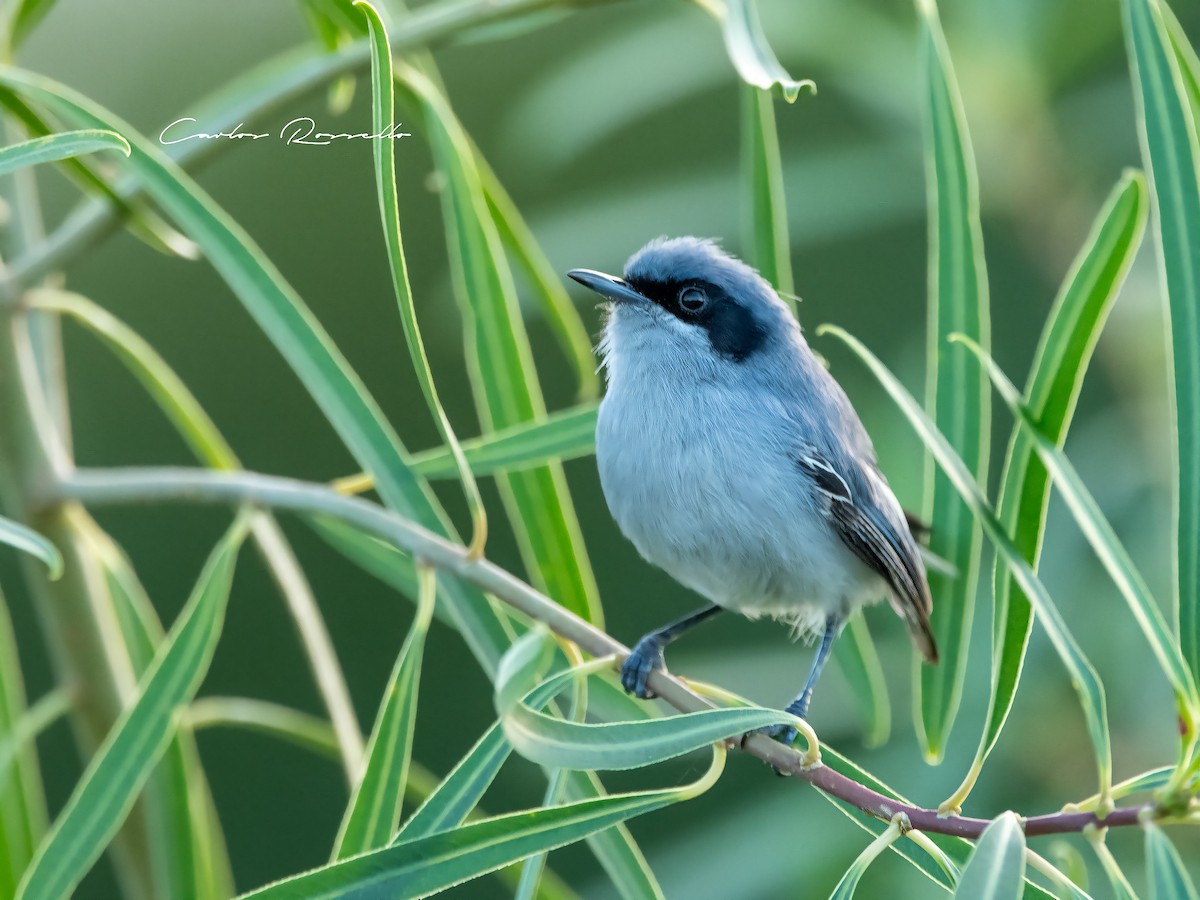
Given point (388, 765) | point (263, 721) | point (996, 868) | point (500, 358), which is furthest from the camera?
point (263, 721)

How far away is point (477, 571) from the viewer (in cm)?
105

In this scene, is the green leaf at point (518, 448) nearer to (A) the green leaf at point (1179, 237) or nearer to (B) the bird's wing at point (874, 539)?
(B) the bird's wing at point (874, 539)

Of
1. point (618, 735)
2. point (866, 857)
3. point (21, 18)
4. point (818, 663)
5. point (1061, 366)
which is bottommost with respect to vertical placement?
point (818, 663)

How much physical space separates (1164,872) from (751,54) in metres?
0.64

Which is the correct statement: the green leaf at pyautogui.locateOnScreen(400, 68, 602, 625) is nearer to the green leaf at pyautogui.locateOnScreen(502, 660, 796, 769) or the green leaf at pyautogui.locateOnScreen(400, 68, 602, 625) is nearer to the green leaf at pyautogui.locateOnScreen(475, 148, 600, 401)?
the green leaf at pyautogui.locateOnScreen(475, 148, 600, 401)

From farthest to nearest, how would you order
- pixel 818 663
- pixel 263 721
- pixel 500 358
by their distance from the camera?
1. pixel 818 663
2. pixel 263 721
3. pixel 500 358

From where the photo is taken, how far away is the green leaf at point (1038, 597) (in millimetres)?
916

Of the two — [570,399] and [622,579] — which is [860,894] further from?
[570,399]

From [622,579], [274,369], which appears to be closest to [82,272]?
[274,369]

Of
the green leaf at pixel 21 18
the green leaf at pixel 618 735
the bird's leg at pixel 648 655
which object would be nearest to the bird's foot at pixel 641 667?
the bird's leg at pixel 648 655

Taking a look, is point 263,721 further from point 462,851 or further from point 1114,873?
point 1114,873

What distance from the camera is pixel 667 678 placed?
3.46 ft

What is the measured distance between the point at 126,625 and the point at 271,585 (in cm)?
257

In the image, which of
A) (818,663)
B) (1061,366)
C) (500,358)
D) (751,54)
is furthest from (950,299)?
(818,663)
